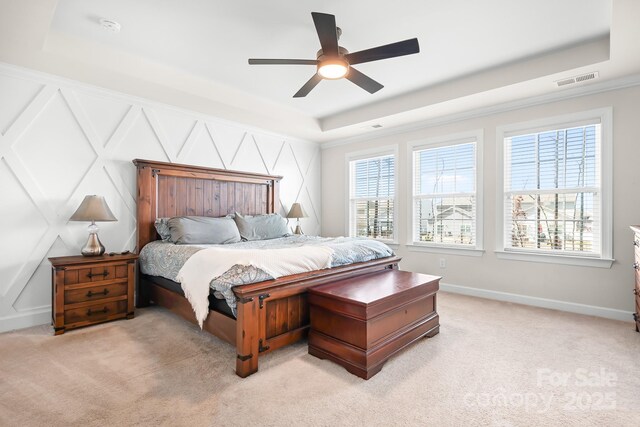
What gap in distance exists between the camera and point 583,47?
295cm

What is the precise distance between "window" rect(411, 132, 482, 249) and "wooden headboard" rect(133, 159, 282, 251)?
2.28 meters

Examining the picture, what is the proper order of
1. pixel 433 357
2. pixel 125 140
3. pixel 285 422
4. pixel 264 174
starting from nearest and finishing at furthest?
pixel 285 422 < pixel 433 357 < pixel 125 140 < pixel 264 174

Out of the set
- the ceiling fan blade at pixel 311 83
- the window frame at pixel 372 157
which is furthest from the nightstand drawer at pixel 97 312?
the window frame at pixel 372 157

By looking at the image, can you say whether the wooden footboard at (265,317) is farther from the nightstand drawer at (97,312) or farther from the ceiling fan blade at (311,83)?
the ceiling fan blade at (311,83)

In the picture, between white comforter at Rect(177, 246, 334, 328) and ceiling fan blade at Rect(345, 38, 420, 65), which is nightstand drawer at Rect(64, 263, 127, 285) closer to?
white comforter at Rect(177, 246, 334, 328)

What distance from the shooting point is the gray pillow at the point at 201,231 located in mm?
3512

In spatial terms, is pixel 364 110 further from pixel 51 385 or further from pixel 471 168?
pixel 51 385

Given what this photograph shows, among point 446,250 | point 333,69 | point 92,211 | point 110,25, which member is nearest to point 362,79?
point 333,69

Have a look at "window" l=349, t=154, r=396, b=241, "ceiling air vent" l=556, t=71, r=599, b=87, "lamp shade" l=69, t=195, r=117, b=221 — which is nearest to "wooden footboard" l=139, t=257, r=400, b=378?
"lamp shade" l=69, t=195, r=117, b=221

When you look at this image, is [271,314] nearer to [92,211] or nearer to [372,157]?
[92,211]

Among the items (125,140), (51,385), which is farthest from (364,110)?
(51,385)

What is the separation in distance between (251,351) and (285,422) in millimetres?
589

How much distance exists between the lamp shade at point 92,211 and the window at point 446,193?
3.99 meters

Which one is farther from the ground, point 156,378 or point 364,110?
point 364,110
